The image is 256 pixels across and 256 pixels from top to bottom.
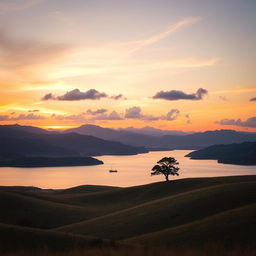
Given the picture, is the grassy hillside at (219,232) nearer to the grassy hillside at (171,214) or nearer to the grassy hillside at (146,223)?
the grassy hillside at (146,223)

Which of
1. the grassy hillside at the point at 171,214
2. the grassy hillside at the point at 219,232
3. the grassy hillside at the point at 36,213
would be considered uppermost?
the grassy hillside at the point at 219,232

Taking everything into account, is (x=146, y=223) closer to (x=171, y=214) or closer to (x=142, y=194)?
(x=171, y=214)

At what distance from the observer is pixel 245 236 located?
2166cm

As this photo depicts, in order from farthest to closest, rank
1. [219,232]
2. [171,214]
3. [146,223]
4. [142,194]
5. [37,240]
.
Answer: [142,194] → [171,214] → [146,223] → [219,232] → [37,240]

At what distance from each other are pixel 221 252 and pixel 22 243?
1235cm

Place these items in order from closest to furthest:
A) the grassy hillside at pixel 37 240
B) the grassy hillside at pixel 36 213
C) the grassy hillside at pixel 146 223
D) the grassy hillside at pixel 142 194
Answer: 1. the grassy hillside at pixel 146 223
2. the grassy hillside at pixel 37 240
3. the grassy hillside at pixel 36 213
4. the grassy hillside at pixel 142 194

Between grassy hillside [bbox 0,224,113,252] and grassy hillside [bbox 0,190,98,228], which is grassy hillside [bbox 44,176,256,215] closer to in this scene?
grassy hillside [bbox 0,190,98,228]

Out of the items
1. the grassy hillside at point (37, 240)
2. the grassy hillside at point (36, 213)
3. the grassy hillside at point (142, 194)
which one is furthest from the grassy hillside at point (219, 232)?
the grassy hillside at point (142, 194)

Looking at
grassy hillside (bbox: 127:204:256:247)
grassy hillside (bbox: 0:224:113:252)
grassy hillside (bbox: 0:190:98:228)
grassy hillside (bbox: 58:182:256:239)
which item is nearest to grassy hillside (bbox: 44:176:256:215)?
grassy hillside (bbox: 0:190:98:228)

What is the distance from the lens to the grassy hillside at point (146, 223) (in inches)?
698

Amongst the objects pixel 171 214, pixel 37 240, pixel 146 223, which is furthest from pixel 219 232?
pixel 171 214

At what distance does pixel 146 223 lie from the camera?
39594mm

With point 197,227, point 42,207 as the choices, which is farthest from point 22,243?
point 42,207

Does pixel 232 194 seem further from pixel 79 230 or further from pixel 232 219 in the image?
pixel 79 230
